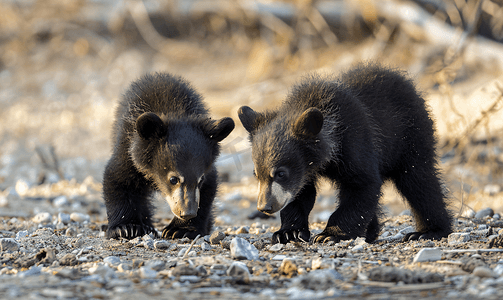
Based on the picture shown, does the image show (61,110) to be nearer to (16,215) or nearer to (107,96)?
(107,96)

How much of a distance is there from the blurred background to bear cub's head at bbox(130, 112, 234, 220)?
5.54 feet

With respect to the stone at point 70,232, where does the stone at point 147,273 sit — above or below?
below

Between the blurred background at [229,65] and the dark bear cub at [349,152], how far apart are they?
3.00ft

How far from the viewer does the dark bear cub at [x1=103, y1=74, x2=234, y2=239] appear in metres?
4.59

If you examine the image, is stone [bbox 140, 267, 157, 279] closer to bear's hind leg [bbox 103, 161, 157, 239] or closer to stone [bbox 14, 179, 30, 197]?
bear's hind leg [bbox 103, 161, 157, 239]

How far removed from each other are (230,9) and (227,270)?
11713 millimetres

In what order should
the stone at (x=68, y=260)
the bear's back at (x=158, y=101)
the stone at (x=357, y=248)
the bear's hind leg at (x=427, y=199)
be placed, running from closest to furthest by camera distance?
the stone at (x=68, y=260) → the stone at (x=357, y=248) → the bear's hind leg at (x=427, y=199) → the bear's back at (x=158, y=101)

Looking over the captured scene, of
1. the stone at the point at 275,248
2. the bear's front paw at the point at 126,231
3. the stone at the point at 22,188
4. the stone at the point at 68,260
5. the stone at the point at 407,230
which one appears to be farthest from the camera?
the stone at the point at 22,188

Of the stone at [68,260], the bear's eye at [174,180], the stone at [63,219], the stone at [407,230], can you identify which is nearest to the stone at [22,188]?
the stone at [63,219]

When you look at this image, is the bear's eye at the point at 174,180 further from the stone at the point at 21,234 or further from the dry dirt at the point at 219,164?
the stone at the point at 21,234

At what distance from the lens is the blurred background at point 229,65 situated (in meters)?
8.31

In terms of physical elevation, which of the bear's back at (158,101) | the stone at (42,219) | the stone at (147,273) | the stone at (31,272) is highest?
the bear's back at (158,101)

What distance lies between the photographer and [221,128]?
15.9ft

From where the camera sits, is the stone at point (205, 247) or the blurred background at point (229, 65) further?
the blurred background at point (229, 65)
